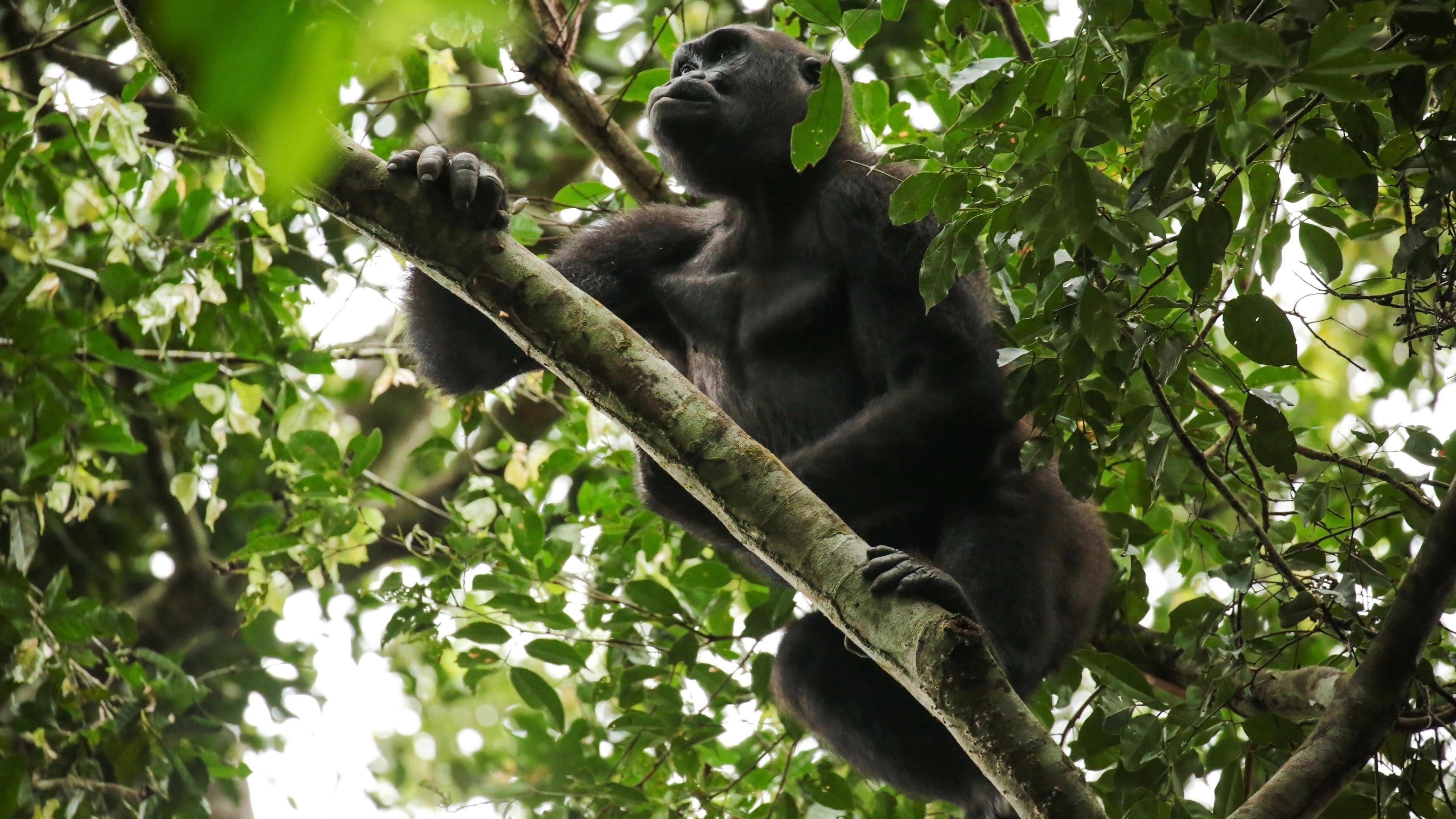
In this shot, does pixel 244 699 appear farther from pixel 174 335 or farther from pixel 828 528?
pixel 828 528

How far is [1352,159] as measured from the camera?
1659 millimetres

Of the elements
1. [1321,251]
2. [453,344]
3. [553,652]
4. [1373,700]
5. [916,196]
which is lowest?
[1373,700]

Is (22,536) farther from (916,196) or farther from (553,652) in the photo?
(916,196)

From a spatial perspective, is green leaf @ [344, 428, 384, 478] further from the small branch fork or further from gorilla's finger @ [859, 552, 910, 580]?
gorilla's finger @ [859, 552, 910, 580]

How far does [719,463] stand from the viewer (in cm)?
208

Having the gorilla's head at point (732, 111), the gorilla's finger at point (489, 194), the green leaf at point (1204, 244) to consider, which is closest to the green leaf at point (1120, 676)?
the green leaf at point (1204, 244)

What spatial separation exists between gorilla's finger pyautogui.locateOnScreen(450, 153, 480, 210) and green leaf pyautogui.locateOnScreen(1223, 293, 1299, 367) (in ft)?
4.82

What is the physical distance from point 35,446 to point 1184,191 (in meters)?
3.49

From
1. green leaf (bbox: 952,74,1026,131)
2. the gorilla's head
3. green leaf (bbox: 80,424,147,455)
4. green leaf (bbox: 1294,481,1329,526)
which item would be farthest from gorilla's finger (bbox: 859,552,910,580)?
green leaf (bbox: 80,424,147,455)

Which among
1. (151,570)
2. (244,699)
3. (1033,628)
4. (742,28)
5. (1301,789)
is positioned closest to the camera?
(1301,789)

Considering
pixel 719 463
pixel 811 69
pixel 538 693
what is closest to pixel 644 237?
pixel 811 69

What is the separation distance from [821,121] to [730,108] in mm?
1618

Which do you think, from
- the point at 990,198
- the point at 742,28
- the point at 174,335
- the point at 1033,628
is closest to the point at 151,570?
the point at 174,335

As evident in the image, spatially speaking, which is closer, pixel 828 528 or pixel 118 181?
pixel 828 528
